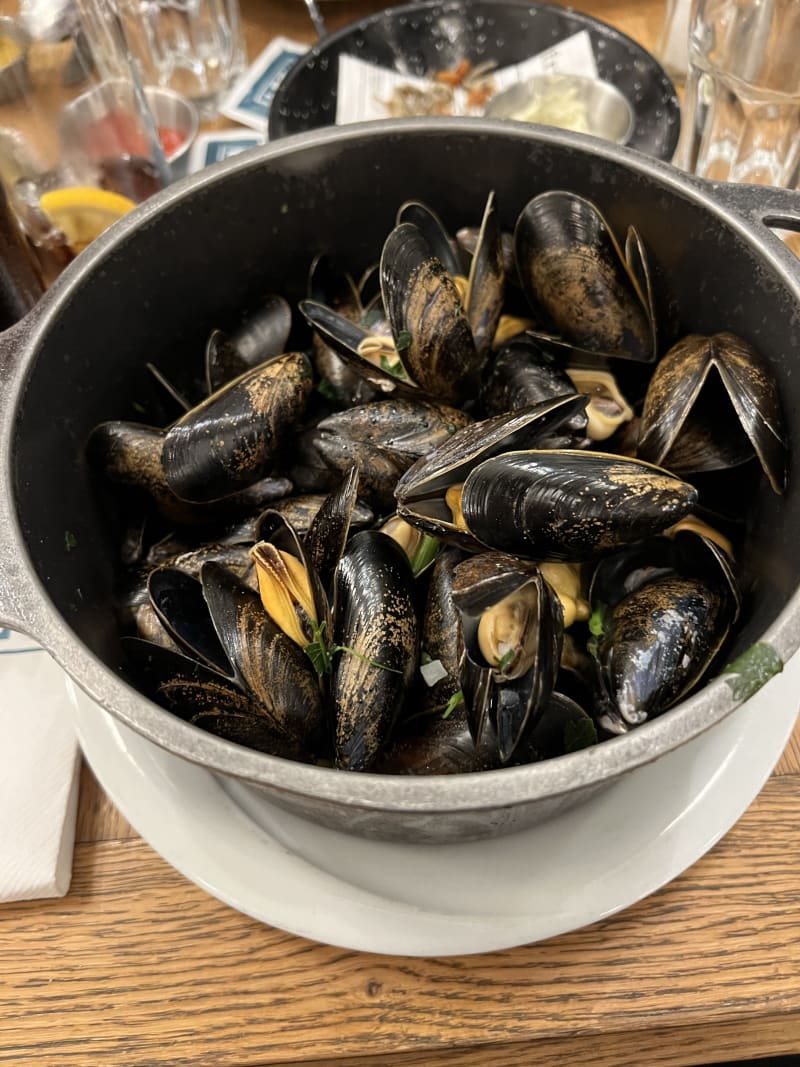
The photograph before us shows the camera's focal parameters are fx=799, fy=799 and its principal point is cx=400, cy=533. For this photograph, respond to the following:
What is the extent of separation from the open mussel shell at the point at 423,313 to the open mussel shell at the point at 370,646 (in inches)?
7.2

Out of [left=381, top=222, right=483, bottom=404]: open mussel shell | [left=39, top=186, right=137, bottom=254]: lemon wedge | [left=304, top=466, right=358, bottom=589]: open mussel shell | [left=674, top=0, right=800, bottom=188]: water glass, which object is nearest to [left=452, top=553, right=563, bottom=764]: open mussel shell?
[left=304, top=466, right=358, bottom=589]: open mussel shell

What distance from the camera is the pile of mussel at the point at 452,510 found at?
559mm

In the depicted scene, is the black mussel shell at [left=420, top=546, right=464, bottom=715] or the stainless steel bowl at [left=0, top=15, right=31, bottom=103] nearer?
the black mussel shell at [left=420, top=546, right=464, bottom=715]

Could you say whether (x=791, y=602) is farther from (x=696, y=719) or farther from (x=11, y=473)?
(x=11, y=473)

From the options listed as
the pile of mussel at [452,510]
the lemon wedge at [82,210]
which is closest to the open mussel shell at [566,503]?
the pile of mussel at [452,510]

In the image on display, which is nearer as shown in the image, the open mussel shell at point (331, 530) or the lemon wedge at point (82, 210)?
the open mussel shell at point (331, 530)

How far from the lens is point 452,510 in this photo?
636 millimetres

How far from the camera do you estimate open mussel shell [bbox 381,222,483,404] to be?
69 cm

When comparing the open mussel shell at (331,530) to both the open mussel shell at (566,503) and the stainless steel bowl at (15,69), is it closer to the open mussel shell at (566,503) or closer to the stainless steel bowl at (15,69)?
the open mussel shell at (566,503)

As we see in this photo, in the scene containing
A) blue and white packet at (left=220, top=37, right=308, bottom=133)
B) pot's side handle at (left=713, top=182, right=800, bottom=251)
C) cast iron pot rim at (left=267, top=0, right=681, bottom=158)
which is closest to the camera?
pot's side handle at (left=713, top=182, right=800, bottom=251)

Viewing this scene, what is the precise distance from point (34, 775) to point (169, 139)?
0.98 m

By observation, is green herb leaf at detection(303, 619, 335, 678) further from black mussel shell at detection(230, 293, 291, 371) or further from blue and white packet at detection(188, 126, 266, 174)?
blue and white packet at detection(188, 126, 266, 174)

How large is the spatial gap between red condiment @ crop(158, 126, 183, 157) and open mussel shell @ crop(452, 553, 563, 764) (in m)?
0.99

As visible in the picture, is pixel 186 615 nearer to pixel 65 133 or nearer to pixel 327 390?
pixel 327 390
